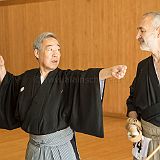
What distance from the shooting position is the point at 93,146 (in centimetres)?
538

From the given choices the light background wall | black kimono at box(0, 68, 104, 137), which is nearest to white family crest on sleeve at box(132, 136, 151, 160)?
black kimono at box(0, 68, 104, 137)

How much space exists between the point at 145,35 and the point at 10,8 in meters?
7.09

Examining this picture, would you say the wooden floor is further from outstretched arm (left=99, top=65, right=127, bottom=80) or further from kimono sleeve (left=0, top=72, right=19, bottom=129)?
outstretched arm (left=99, top=65, right=127, bottom=80)

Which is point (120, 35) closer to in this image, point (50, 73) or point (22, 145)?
point (22, 145)

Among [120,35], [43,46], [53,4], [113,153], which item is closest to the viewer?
[43,46]

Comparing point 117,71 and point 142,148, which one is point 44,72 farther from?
point 142,148

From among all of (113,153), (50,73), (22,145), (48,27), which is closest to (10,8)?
(48,27)

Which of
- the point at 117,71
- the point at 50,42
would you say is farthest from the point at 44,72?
the point at 117,71

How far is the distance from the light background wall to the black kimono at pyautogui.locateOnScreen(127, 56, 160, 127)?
4082mm

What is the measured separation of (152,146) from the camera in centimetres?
269

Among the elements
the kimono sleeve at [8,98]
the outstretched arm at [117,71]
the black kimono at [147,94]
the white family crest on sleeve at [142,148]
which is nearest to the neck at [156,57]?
the black kimono at [147,94]

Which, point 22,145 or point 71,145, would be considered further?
point 22,145

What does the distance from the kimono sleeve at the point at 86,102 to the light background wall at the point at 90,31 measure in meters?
4.13

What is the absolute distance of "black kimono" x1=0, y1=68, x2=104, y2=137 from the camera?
2.82 meters
